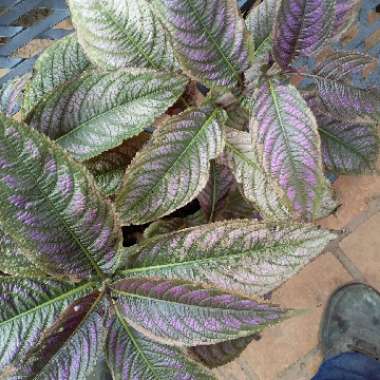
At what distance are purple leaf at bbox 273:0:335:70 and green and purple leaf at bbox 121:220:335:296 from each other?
0.71 ft

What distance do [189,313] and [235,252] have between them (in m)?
0.11

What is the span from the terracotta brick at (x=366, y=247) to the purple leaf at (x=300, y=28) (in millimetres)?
1224

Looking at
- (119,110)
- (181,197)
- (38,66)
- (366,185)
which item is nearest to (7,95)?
(38,66)

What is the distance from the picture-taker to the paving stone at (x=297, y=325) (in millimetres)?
1787

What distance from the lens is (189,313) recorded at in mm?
648

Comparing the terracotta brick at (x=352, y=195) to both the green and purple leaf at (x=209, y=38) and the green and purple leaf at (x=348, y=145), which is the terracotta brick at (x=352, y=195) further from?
the green and purple leaf at (x=209, y=38)

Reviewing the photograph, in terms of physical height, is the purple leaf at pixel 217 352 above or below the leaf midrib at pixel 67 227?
below

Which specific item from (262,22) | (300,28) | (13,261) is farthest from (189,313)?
(262,22)

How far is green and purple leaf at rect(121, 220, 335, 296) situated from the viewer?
2.32 feet

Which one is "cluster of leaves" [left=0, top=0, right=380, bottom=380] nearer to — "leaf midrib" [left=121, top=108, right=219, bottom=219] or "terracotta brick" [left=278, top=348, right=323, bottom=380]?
"leaf midrib" [left=121, top=108, right=219, bottom=219]

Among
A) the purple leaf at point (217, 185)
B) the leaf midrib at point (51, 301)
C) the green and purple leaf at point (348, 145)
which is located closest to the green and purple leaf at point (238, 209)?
the purple leaf at point (217, 185)

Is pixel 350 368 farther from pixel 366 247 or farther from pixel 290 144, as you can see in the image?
pixel 290 144

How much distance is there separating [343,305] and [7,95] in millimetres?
1294

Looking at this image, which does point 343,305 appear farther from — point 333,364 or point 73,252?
point 73,252
